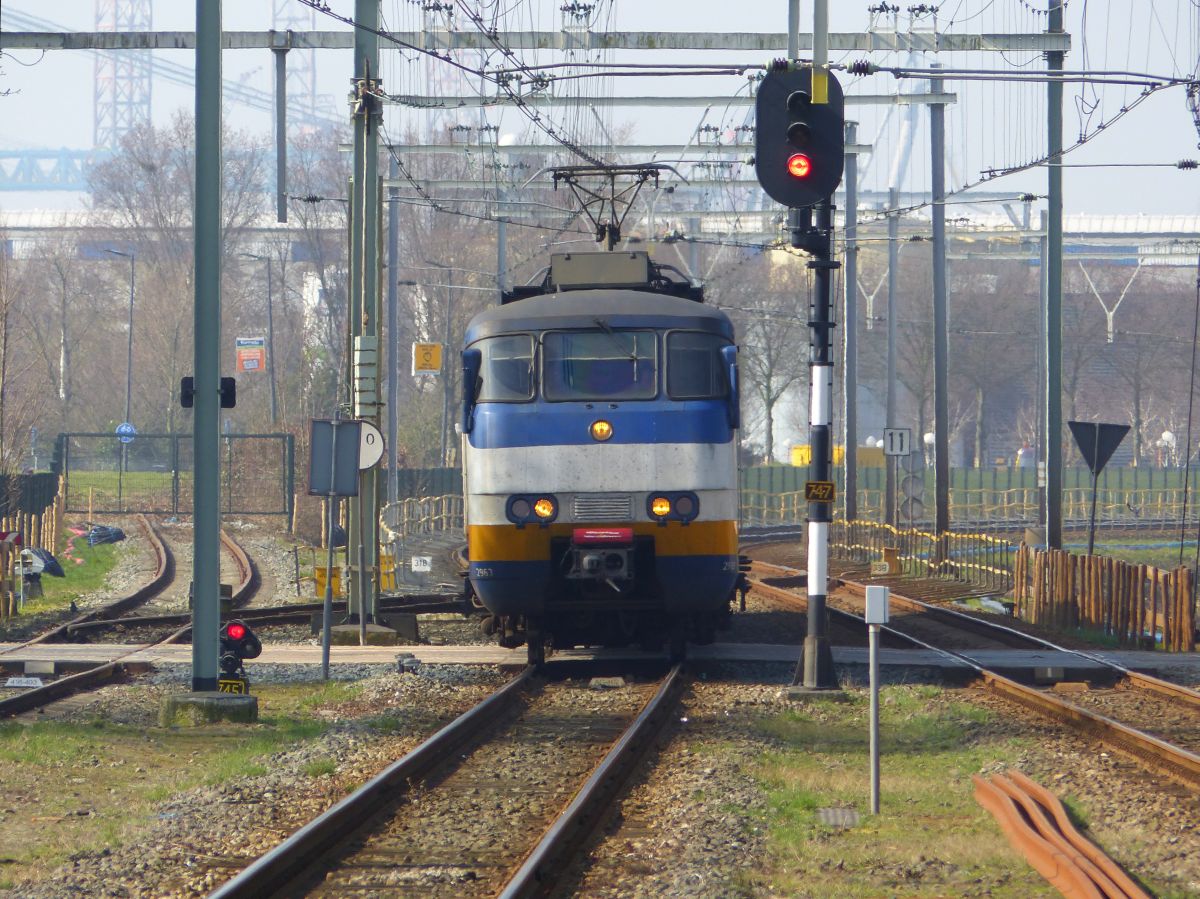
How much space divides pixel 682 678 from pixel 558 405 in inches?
119

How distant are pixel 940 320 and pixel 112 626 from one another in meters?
17.0

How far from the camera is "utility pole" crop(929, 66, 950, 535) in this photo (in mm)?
30500

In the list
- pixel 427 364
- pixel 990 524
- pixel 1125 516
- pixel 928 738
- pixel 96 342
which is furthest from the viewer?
pixel 96 342

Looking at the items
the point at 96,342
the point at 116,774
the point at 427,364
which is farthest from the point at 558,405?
→ the point at 96,342

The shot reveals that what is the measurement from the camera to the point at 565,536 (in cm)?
1440

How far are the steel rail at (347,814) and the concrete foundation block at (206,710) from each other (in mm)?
1747

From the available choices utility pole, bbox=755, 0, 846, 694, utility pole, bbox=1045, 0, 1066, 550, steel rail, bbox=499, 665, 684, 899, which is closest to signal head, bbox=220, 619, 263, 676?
steel rail, bbox=499, 665, 684, 899

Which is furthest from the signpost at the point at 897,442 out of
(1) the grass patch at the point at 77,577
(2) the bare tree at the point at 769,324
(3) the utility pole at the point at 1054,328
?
(2) the bare tree at the point at 769,324

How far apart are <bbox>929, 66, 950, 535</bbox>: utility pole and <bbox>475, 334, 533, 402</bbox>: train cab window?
17.0m

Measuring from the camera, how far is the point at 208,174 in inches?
520

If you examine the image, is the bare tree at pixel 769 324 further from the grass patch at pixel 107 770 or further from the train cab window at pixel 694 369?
the grass patch at pixel 107 770

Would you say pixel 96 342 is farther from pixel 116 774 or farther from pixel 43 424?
pixel 116 774

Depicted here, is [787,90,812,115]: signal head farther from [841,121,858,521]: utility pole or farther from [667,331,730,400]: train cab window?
[841,121,858,521]: utility pole

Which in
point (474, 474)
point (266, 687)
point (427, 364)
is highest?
point (427, 364)
